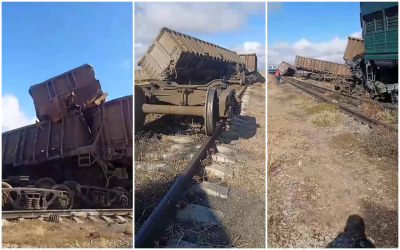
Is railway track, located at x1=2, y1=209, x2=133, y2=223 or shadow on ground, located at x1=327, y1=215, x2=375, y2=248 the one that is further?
railway track, located at x1=2, y1=209, x2=133, y2=223

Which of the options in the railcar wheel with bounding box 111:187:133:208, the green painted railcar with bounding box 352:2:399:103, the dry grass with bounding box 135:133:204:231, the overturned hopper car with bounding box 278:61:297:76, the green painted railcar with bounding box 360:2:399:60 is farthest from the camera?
the overturned hopper car with bounding box 278:61:297:76

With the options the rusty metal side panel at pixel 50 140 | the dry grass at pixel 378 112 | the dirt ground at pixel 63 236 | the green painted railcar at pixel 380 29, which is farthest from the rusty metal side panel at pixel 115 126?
the dry grass at pixel 378 112

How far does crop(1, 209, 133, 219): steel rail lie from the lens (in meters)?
3.30

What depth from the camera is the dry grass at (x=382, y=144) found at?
3.86 m

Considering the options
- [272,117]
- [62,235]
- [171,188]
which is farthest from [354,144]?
[62,235]

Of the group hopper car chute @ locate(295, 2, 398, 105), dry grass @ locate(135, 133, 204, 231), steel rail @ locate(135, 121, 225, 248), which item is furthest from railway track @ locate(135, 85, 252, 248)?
hopper car chute @ locate(295, 2, 398, 105)

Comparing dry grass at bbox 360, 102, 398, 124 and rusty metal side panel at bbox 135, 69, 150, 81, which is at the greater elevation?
rusty metal side panel at bbox 135, 69, 150, 81

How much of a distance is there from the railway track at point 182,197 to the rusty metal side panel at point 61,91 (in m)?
1.30

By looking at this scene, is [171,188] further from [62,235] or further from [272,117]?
[272,117]

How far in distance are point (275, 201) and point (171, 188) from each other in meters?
0.99

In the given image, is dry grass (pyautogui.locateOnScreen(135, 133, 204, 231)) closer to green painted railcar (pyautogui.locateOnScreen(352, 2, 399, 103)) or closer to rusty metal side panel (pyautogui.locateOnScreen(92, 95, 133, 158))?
rusty metal side panel (pyautogui.locateOnScreen(92, 95, 133, 158))

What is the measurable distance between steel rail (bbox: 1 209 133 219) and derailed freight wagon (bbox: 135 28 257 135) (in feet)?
3.88

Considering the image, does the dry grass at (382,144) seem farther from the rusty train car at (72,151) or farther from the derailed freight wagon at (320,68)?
the derailed freight wagon at (320,68)

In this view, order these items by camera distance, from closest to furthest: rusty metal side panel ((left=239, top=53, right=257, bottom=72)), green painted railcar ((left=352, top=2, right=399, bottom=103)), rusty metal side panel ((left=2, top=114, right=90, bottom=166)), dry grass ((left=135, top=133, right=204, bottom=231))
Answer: dry grass ((left=135, top=133, right=204, bottom=231)) → rusty metal side panel ((left=2, top=114, right=90, bottom=166)) → rusty metal side panel ((left=239, top=53, right=257, bottom=72)) → green painted railcar ((left=352, top=2, right=399, bottom=103))
